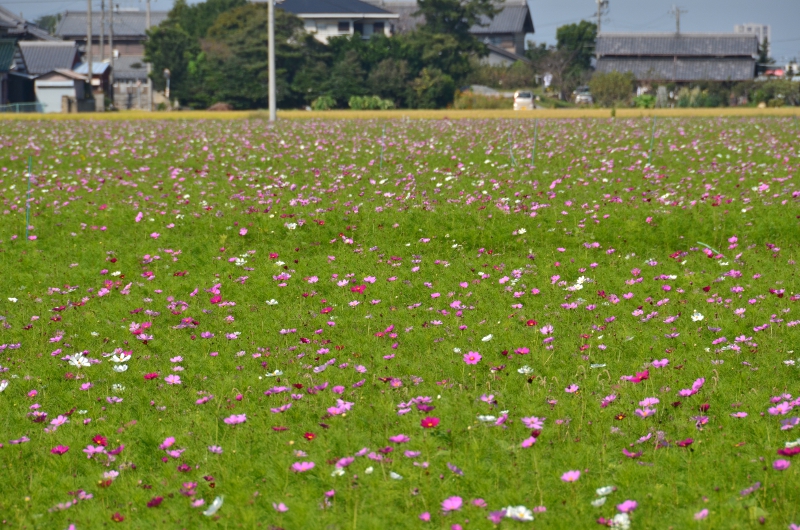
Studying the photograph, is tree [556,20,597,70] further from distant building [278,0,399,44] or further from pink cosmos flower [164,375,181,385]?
pink cosmos flower [164,375,181,385]

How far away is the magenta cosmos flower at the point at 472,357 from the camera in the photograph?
21.0 ft

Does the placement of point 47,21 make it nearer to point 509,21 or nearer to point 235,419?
point 509,21

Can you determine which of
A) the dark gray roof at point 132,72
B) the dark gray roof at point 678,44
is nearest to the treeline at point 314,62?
the dark gray roof at point 132,72

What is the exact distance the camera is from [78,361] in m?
6.70

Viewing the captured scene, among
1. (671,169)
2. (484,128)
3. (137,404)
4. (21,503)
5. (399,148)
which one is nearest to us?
(21,503)

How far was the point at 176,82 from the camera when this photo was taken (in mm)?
65125

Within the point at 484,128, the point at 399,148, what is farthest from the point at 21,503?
the point at 484,128

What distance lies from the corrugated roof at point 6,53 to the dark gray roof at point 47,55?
47.4ft

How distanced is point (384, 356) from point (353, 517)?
2.47m

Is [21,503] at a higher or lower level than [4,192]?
lower

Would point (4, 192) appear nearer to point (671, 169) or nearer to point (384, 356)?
point (384, 356)

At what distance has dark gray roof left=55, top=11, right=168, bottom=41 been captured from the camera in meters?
95.4

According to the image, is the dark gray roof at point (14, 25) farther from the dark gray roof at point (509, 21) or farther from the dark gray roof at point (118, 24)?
the dark gray roof at point (509, 21)

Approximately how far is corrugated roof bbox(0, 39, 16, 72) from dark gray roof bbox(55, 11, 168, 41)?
117 feet
